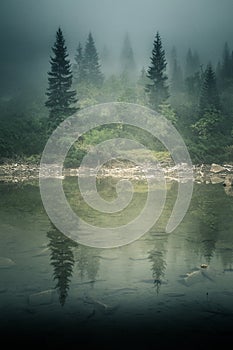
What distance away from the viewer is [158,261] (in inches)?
575

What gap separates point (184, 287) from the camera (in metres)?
12.0

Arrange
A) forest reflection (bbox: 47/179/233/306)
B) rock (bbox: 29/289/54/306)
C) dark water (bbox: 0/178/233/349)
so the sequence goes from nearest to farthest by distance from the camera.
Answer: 1. dark water (bbox: 0/178/233/349)
2. rock (bbox: 29/289/54/306)
3. forest reflection (bbox: 47/179/233/306)

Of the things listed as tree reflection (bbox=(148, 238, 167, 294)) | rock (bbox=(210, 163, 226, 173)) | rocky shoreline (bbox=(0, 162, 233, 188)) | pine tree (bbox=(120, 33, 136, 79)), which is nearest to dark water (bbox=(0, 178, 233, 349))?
tree reflection (bbox=(148, 238, 167, 294))

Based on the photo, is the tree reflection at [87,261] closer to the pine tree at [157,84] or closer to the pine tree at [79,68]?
the pine tree at [157,84]

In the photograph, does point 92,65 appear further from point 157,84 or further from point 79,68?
point 157,84

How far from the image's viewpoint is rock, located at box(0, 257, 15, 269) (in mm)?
13977

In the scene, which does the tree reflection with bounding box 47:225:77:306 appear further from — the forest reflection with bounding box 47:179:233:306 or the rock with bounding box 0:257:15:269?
the rock with bounding box 0:257:15:269

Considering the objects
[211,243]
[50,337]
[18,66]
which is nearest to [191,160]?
[211,243]

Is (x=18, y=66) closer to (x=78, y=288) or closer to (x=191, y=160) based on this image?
(x=191, y=160)

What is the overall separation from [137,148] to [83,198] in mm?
32590

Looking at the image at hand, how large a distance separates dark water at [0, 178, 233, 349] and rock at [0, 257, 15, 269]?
0.04 m

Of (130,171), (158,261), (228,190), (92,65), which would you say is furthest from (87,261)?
(92,65)

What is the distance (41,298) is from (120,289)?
237cm

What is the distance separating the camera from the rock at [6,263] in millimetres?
13977
